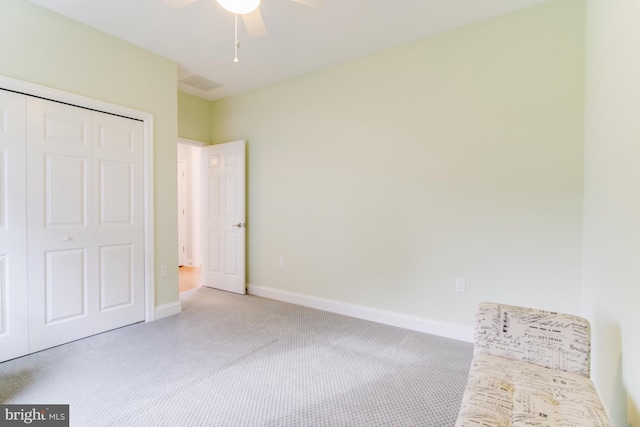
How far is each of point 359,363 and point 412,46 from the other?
2.93m

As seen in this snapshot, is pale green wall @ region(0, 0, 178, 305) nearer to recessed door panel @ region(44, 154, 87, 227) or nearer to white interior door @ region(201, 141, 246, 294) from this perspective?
recessed door panel @ region(44, 154, 87, 227)

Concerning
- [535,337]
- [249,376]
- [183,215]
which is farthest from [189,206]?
[535,337]

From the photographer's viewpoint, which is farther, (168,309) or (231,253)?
(231,253)

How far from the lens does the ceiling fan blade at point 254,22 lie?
182 centimetres

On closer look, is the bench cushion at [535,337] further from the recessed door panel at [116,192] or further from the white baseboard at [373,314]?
the recessed door panel at [116,192]

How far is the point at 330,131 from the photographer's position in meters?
3.44

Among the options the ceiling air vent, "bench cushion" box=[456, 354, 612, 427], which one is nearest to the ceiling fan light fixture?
"bench cushion" box=[456, 354, 612, 427]

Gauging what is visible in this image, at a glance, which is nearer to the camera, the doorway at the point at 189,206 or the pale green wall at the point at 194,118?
the pale green wall at the point at 194,118

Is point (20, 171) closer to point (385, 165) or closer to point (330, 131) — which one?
point (330, 131)

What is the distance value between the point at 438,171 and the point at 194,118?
3.46 metres

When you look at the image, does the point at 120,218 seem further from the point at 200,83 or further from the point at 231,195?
the point at 200,83

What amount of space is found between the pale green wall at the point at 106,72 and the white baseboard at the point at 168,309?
6 centimetres

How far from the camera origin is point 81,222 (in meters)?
2.67

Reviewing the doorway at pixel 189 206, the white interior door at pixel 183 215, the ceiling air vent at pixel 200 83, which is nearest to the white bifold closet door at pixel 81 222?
the ceiling air vent at pixel 200 83
